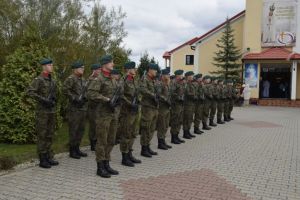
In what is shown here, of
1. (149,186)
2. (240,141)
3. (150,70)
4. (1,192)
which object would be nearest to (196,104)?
(240,141)

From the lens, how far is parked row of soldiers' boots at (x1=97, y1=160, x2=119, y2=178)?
6597 millimetres

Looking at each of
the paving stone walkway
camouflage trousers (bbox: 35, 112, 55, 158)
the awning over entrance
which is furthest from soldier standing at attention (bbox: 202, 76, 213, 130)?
the awning over entrance

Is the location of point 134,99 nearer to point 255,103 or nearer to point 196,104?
point 196,104

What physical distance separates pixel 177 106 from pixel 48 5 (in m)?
5.68

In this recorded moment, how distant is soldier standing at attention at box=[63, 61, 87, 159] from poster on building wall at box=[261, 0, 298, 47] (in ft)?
73.2

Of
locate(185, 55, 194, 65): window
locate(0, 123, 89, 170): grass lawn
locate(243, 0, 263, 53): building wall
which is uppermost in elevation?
locate(243, 0, 263, 53): building wall

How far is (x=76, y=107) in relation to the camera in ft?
26.9

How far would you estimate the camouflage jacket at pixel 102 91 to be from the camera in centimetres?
668

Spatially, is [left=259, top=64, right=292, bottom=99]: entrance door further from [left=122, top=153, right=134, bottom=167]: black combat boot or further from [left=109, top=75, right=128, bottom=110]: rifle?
[left=109, top=75, right=128, bottom=110]: rifle

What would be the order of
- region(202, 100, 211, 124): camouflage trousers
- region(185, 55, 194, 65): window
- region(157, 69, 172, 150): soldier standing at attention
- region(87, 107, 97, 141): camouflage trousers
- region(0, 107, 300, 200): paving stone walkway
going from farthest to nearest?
region(185, 55, 194, 65): window
region(202, 100, 211, 124): camouflage trousers
region(157, 69, 172, 150): soldier standing at attention
region(87, 107, 97, 141): camouflage trousers
region(0, 107, 300, 200): paving stone walkway

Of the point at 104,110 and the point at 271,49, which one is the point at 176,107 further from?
the point at 271,49

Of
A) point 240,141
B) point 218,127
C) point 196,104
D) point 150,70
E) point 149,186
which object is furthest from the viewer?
point 218,127

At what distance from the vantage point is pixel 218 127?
14008 mm

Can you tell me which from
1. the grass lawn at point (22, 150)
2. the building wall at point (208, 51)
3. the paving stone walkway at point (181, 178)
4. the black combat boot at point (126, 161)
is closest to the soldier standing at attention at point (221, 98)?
the paving stone walkway at point (181, 178)
